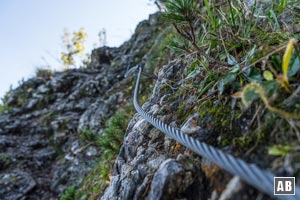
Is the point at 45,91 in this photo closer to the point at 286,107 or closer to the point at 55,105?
the point at 55,105

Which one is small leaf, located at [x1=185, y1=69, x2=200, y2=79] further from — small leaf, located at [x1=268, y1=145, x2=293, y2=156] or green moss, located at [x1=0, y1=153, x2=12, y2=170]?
green moss, located at [x1=0, y1=153, x2=12, y2=170]

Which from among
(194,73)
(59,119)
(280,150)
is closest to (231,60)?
(194,73)

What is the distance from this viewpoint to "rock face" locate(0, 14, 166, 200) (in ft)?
14.7

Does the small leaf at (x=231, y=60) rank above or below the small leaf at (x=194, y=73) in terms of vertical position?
below

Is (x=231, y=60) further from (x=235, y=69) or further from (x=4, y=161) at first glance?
(x=4, y=161)

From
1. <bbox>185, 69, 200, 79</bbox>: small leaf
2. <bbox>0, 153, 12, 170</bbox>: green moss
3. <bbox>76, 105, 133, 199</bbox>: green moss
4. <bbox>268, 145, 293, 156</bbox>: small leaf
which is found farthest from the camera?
<bbox>0, 153, 12, 170</bbox>: green moss

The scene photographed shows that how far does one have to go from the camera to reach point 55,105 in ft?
21.4

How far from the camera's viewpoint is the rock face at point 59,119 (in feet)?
14.7

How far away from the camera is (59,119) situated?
19.4 ft

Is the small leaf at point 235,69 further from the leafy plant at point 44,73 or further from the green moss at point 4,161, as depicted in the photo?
the leafy plant at point 44,73

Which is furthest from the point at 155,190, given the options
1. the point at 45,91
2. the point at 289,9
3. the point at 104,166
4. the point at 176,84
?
the point at 45,91

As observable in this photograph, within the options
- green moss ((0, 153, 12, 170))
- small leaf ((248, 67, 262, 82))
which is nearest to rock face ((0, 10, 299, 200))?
green moss ((0, 153, 12, 170))

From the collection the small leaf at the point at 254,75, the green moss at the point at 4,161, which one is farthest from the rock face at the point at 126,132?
the small leaf at the point at 254,75

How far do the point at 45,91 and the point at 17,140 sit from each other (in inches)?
68.8
